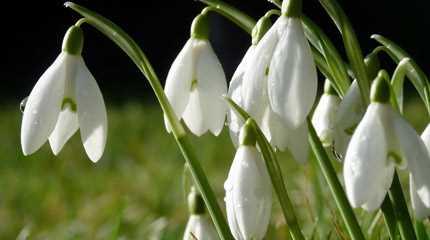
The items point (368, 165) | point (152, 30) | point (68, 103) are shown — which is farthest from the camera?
point (152, 30)

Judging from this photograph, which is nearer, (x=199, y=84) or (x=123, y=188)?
(x=199, y=84)

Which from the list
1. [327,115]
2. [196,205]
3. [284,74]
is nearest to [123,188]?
[196,205]

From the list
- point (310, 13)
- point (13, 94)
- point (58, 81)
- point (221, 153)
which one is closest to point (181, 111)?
point (58, 81)

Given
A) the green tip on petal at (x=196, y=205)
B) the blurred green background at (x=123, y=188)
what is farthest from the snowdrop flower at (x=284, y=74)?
the blurred green background at (x=123, y=188)

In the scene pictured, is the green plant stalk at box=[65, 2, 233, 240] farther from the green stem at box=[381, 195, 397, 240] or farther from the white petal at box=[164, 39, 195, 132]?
the green stem at box=[381, 195, 397, 240]

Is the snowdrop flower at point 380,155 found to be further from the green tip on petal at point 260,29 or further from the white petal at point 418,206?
the green tip on petal at point 260,29

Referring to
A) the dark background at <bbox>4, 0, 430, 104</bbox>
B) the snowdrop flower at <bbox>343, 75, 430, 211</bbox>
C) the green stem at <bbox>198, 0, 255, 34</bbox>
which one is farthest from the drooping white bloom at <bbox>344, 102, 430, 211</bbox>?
the dark background at <bbox>4, 0, 430, 104</bbox>

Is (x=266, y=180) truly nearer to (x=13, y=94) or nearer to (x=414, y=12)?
(x=13, y=94)

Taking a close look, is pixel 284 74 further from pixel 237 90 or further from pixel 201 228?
pixel 201 228
